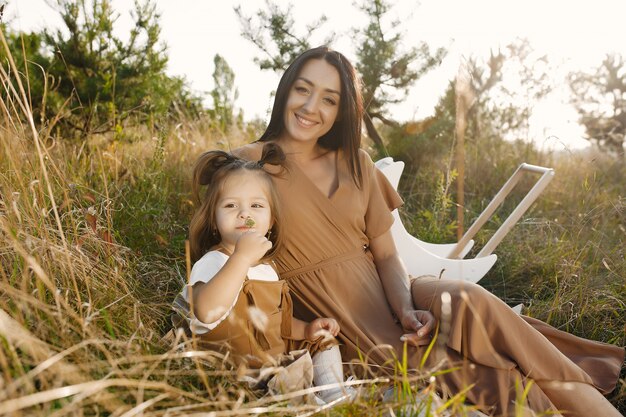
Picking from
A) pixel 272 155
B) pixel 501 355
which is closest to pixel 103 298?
pixel 272 155

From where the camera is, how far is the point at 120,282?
2.21 metres

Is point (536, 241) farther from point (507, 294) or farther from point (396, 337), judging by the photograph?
point (396, 337)

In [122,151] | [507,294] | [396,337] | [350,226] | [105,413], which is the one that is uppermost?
[122,151]

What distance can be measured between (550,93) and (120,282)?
16.9ft

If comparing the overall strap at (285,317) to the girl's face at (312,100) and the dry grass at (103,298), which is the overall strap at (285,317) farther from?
the girl's face at (312,100)

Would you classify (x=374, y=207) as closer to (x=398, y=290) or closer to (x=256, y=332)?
(x=398, y=290)

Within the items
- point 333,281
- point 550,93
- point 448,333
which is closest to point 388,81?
point 550,93

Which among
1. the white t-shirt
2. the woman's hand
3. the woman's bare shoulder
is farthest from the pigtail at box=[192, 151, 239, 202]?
the woman's hand

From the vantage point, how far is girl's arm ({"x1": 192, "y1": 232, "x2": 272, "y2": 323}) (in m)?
1.86

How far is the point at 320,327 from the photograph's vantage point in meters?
2.30

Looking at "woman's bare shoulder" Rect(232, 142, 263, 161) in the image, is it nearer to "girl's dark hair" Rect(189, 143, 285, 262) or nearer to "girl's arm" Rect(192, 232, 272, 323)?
"girl's dark hair" Rect(189, 143, 285, 262)

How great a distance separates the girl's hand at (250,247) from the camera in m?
1.90

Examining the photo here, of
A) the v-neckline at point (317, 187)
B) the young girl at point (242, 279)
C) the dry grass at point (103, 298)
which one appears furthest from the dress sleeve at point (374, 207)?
the dry grass at point (103, 298)

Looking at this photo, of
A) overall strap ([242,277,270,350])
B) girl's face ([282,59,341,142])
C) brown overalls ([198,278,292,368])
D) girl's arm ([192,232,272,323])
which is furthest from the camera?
girl's face ([282,59,341,142])
